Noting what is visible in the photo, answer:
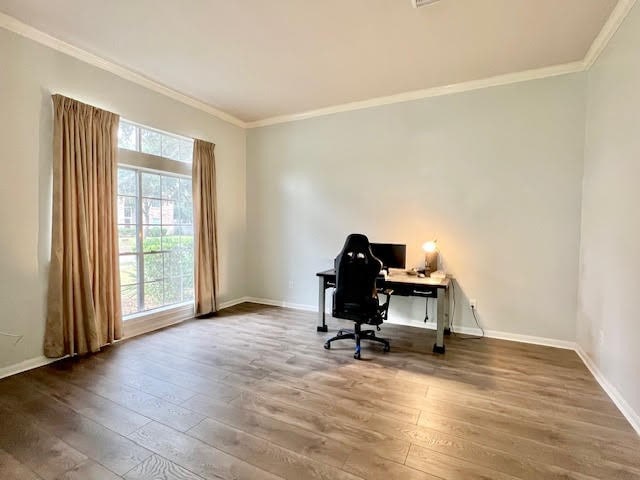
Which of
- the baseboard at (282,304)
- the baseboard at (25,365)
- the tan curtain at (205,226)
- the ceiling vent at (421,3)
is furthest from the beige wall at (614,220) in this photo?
the baseboard at (25,365)

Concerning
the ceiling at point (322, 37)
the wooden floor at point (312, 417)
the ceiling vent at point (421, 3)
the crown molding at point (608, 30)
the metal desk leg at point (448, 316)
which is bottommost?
the wooden floor at point (312, 417)

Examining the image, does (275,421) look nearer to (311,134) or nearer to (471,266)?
(471,266)

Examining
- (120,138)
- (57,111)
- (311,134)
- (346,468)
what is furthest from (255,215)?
(346,468)

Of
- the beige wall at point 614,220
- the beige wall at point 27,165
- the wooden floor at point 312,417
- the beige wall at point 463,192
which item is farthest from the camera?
the beige wall at point 463,192

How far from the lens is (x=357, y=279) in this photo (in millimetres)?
3160

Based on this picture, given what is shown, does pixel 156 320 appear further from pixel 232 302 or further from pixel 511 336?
pixel 511 336

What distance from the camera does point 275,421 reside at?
211 centimetres

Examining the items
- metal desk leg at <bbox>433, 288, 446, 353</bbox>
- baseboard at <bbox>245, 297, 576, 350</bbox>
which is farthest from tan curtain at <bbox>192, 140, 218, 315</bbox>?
metal desk leg at <bbox>433, 288, 446, 353</bbox>

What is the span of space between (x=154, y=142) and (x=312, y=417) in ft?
12.3

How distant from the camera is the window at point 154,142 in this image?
367 cm

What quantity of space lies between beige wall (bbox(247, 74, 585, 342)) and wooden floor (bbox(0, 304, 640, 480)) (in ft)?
2.35

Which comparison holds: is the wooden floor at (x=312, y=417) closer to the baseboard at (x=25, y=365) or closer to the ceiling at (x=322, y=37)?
the baseboard at (x=25, y=365)

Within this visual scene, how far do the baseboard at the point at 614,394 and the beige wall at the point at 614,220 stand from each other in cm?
1

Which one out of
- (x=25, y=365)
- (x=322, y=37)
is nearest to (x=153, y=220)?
(x=25, y=365)
